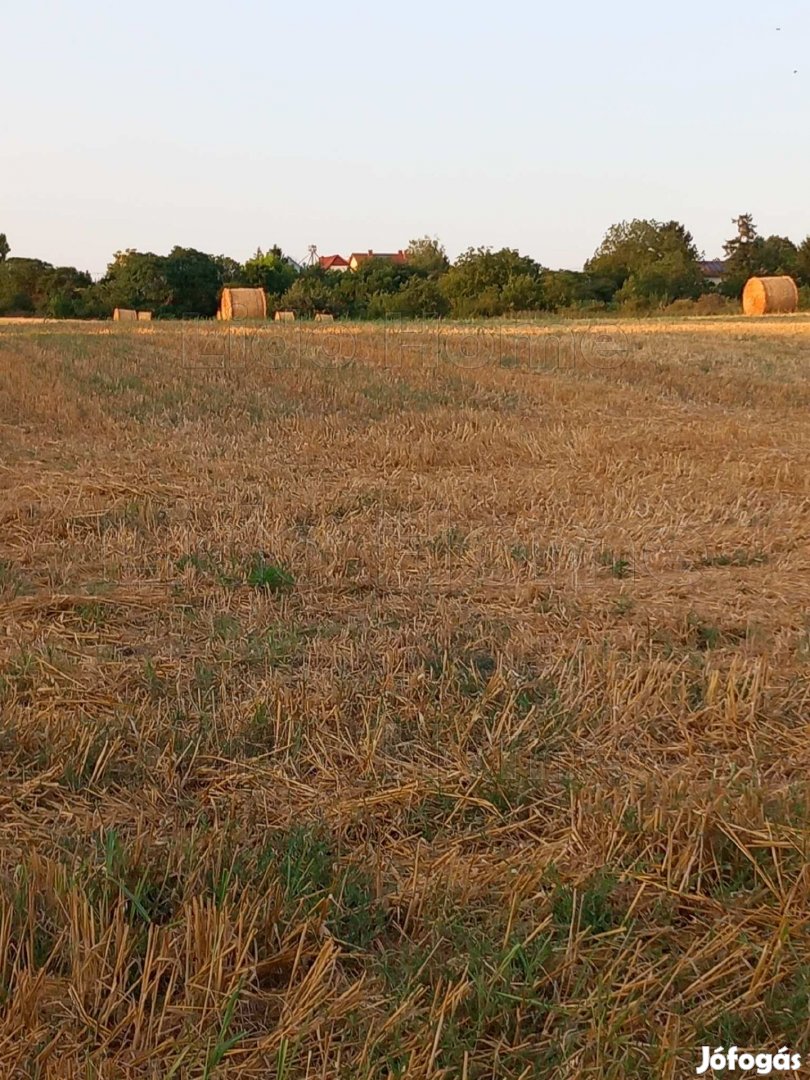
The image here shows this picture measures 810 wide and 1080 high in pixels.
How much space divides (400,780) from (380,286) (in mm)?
47907

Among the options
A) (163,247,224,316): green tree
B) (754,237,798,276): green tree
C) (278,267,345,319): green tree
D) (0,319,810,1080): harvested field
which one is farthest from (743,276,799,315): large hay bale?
(0,319,810,1080): harvested field

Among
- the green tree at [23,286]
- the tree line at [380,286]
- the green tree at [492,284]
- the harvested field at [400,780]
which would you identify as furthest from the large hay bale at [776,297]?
the green tree at [23,286]

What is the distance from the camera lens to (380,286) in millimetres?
48531

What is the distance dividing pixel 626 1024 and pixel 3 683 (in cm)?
236

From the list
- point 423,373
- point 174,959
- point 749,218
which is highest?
point 749,218

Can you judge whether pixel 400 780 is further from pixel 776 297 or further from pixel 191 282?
pixel 191 282

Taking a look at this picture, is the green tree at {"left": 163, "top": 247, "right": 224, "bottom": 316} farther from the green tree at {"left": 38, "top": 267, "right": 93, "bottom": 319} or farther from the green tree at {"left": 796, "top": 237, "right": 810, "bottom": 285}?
the green tree at {"left": 796, "top": 237, "right": 810, "bottom": 285}

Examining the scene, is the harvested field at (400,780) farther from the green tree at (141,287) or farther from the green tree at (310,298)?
the green tree at (141,287)

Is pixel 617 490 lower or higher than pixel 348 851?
higher

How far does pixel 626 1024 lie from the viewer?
1803 millimetres

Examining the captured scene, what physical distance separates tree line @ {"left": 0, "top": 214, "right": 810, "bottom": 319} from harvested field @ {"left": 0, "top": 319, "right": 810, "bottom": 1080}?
37705 millimetres

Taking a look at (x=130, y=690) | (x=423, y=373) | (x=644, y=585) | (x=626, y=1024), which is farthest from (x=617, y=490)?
(x=423, y=373)

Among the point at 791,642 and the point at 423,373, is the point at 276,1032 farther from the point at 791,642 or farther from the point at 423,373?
the point at 423,373

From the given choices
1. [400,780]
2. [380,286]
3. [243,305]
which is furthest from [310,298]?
[400,780]
